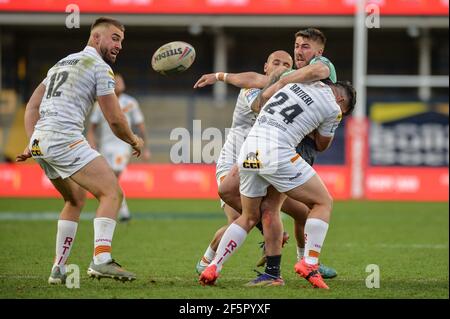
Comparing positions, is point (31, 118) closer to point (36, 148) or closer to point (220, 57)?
point (36, 148)

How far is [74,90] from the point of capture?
7895 millimetres

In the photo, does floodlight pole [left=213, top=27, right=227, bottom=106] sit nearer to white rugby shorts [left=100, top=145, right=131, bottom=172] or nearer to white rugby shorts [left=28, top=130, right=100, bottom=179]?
white rugby shorts [left=100, top=145, right=131, bottom=172]

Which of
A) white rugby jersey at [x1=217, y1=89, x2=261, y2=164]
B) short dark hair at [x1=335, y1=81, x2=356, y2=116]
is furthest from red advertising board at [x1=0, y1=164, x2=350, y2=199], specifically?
short dark hair at [x1=335, y1=81, x2=356, y2=116]

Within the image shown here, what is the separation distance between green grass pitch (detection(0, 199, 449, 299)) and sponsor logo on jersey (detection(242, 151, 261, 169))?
1045mm

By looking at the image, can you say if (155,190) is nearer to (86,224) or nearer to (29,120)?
(86,224)

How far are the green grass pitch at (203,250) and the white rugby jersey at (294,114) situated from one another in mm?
1306

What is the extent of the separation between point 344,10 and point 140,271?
1636 cm

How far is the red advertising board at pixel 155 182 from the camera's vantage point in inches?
863

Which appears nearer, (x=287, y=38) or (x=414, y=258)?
(x=414, y=258)

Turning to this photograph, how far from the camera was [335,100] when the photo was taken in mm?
8172

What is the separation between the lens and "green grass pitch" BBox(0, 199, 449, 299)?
306 inches

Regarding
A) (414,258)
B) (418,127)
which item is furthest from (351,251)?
(418,127)

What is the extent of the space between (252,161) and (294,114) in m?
0.54

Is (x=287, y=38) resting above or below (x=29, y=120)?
above
